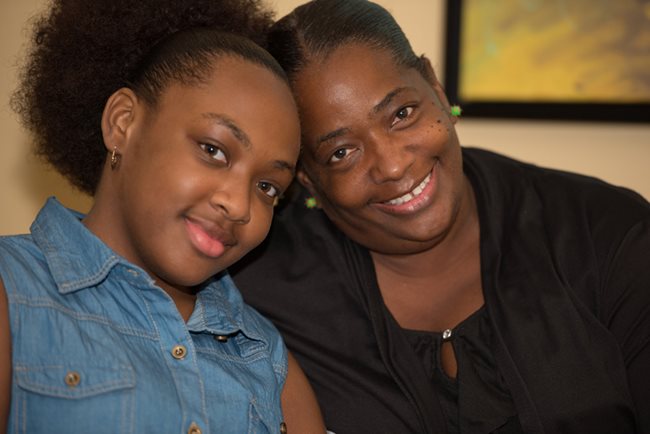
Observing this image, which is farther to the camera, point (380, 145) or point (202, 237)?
point (380, 145)

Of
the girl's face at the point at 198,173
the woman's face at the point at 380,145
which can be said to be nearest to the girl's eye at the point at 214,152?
the girl's face at the point at 198,173

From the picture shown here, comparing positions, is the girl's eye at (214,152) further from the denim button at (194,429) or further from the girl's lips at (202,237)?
the denim button at (194,429)

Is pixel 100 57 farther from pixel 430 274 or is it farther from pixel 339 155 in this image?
pixel 430 274

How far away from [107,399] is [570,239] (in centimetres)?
103

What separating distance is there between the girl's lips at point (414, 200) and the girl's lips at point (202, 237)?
0.47 meters

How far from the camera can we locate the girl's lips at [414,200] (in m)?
1.60

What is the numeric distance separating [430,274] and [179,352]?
27.9 inches

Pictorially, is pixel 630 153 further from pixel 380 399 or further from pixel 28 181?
pixel 28 181

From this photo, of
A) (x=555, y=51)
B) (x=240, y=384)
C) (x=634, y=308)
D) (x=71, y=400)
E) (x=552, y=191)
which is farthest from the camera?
(x=555, y=51)

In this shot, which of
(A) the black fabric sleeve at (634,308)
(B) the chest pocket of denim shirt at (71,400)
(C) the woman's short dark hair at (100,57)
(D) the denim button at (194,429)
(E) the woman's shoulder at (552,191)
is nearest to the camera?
(B) the chest pocket of denim shirt at (71,400)

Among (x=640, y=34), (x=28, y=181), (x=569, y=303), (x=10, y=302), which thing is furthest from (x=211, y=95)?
(x=640, y=34)

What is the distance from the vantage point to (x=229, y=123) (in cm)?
126

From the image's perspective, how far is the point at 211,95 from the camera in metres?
1.28

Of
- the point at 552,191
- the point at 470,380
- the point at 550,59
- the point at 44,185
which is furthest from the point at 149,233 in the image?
the point at 550,59
